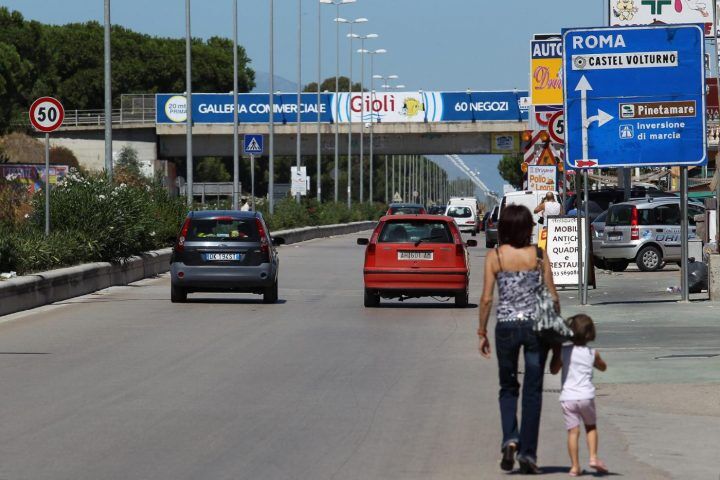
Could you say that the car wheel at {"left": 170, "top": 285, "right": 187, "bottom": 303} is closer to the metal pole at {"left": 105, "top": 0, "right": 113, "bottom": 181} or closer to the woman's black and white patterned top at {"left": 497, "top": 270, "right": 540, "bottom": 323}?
the metal pole at {"left": 105, "top": 0, "right": 113, "bottom": 181}

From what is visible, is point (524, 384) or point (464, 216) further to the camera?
point (464, 216)

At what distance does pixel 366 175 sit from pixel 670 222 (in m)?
135

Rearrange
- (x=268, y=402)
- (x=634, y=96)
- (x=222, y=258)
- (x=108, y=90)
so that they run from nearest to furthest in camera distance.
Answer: (x=268, y=402)
(x=634, y=96)
(x=222, y=258)
(x=108, y=90)

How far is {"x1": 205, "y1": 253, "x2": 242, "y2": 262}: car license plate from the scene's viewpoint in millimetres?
25141

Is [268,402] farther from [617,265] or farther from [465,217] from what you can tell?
[465,217]

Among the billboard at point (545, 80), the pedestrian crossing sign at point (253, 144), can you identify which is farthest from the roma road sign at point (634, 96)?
the pedestrian crossing sign at point (253, 144)

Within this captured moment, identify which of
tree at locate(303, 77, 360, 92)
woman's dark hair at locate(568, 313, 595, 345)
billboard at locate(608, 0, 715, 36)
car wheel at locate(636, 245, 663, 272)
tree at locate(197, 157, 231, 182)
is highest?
tree at locate(303, 77, 360, 92)

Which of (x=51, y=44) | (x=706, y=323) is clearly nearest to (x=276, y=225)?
(x=706, y=323)

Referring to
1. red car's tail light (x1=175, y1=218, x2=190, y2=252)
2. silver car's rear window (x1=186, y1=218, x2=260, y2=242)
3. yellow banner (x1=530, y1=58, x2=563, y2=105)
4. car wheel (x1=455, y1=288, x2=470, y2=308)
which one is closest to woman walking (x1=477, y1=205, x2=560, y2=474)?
car wheel (x1=455, y1=288, x2=470, y2=308)

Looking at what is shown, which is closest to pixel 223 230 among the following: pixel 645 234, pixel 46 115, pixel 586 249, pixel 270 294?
pixel 270 294

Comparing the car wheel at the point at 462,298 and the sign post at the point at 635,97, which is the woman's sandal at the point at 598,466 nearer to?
the sign post at the point at 635,97

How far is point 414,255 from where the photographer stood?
2448cm

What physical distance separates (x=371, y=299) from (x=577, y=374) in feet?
51.8

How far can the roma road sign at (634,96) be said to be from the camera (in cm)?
2367
